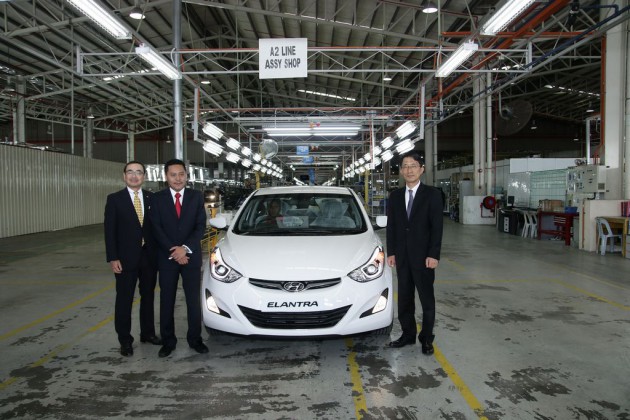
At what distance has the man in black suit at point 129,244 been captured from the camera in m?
3.44

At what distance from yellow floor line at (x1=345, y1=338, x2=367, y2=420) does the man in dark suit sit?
16.5 inches

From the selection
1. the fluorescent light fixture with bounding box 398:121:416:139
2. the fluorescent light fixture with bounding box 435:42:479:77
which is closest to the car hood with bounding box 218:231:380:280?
the fluorescent light fixture with bounding box 435:42:479:77

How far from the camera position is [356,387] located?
2992 millimetres

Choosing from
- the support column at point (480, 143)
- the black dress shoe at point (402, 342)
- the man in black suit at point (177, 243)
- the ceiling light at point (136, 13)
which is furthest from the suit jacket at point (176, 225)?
the support column at point (480, 143)

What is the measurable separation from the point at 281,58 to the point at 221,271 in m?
6.09

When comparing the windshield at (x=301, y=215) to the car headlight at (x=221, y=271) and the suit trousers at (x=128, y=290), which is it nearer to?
the car headlight at (x=221, y=271)

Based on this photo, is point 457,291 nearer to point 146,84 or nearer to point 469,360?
point 469,360

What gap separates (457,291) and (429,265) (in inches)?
106

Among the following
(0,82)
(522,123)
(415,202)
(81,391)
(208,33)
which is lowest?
(81,391)

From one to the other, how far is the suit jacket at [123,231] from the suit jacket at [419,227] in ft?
6.71

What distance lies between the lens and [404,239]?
3574 mm

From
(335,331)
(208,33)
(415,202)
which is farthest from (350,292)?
(208,33)

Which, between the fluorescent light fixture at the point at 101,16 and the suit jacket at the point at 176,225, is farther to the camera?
the fluorescent light fixture at the point at 101,16

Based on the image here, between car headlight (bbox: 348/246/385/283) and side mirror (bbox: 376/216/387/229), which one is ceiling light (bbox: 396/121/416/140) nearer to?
side mirror (bbox: 376/216/387/229)
